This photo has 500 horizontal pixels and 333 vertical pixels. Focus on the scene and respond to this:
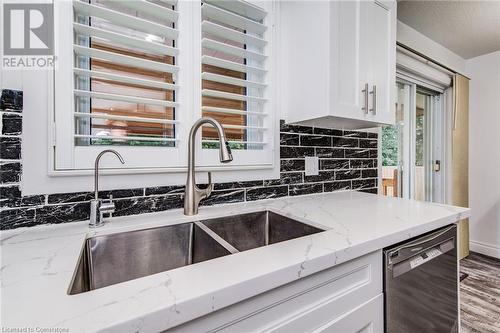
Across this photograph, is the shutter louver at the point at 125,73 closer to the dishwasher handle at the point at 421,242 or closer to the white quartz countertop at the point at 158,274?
the white quartz countertop at the point at 158,274

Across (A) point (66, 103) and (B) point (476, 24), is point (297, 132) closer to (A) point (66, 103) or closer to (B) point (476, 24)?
(A) point (66, 103)

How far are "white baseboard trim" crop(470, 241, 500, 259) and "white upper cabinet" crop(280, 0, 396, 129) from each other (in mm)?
2725

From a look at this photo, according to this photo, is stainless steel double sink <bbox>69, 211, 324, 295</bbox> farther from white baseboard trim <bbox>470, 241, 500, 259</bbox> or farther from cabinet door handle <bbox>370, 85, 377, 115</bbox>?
white baseboard trim <bbox>470, 241, 500, 259</bbox>

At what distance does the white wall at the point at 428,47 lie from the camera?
2.28m

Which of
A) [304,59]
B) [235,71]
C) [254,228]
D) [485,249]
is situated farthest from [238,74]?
[485,249]

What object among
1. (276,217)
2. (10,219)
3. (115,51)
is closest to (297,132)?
(276,217)

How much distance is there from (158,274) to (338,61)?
124cm

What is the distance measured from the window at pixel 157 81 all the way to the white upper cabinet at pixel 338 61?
0.49 ft

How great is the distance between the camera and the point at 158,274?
54 cm

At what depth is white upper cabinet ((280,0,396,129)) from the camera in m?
1.24

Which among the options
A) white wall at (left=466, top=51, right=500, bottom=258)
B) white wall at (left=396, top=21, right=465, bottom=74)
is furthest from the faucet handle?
white wall at (left=466, top=51, right=500, bottom=258)

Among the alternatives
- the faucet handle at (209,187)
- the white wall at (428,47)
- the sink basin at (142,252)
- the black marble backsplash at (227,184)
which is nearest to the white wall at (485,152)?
the white wall at (428,47)

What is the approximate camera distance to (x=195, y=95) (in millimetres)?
1182

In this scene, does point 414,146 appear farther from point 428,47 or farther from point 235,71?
point 235,71
